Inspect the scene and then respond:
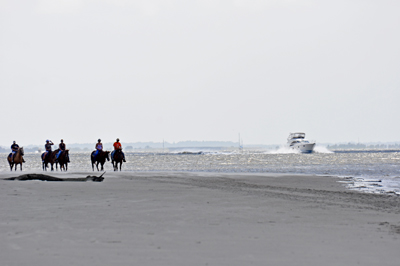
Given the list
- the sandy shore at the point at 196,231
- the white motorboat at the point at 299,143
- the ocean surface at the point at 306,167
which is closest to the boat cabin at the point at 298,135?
the white motorboat at the point at 299,143

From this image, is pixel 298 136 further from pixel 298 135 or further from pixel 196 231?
pixel 196 231

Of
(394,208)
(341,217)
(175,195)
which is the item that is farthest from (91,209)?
(394,208)

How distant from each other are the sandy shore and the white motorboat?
359 ft

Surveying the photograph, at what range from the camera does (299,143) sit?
12375 centimetres

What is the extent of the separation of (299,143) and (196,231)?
388 feet

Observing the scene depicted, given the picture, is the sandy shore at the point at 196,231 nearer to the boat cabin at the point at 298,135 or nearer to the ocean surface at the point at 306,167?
the ocean surface at the point at 306,167

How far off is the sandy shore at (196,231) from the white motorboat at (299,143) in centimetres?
10949

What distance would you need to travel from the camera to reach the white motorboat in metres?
121

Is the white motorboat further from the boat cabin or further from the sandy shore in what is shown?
the sandy shore

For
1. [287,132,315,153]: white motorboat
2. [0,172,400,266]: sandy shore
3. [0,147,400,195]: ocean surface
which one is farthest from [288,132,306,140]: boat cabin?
[0,172,400,266]: sandy shore

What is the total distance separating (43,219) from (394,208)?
771 centimetres

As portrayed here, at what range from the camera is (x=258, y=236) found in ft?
25.2

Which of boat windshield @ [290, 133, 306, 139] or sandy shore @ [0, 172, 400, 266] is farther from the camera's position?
boat windshield @ [290, 133, 306, 139]

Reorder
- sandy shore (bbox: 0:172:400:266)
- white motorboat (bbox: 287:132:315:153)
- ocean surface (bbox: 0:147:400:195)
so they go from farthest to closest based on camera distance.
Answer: white motorboat (bbox: 287:132:315:153), ocean surface (bbox: 0:147:400:195), sandy shore (bbox: 0:172:400:266)
